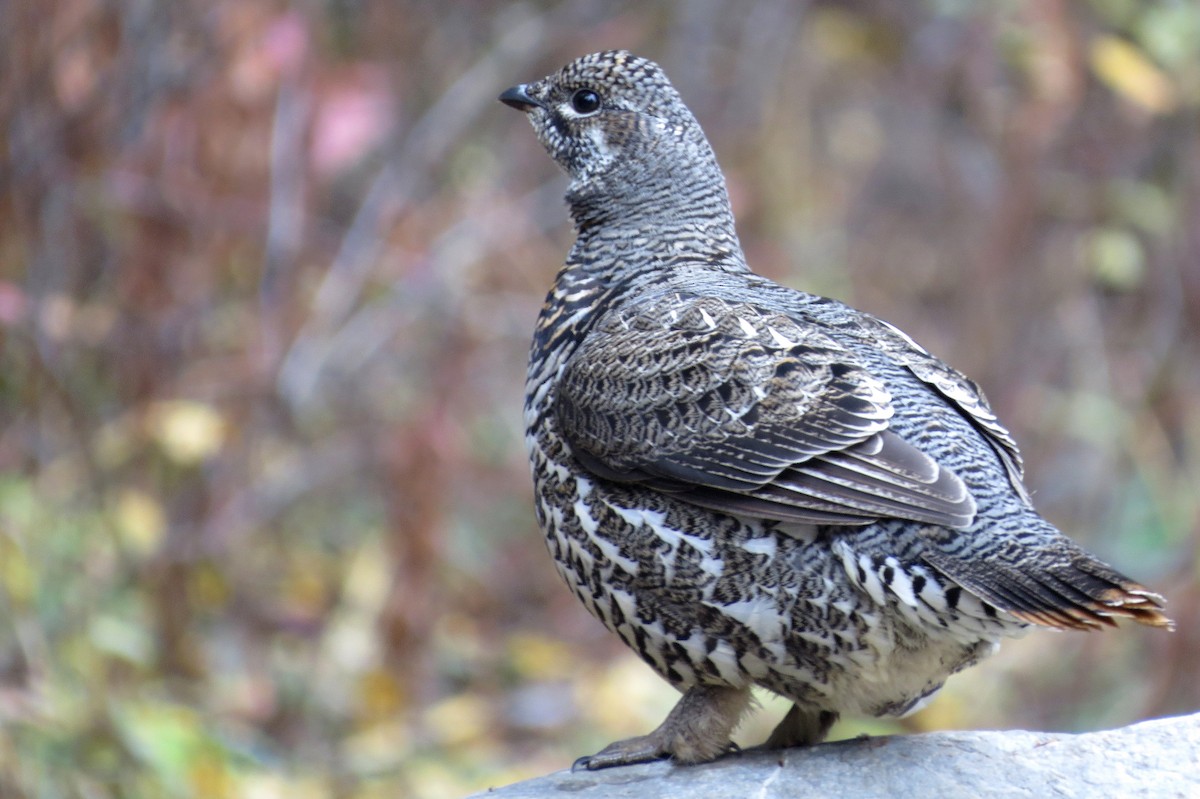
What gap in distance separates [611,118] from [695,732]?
2.15 meters

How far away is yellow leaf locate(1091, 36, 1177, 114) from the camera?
7883mm

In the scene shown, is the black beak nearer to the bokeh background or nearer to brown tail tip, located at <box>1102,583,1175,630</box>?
the bokeh background

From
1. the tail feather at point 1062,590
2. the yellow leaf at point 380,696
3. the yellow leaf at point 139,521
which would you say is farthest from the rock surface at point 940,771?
the yellow leaf at point 139,521

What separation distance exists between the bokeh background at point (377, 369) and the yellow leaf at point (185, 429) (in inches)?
0.6

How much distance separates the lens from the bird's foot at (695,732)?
13.9 feet

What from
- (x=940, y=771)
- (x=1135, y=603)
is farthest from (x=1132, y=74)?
(x=1135, y=603)

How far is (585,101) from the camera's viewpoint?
5180mm

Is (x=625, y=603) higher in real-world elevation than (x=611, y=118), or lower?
lower

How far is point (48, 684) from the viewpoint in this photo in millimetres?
5977

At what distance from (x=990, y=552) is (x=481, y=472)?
18.0ft

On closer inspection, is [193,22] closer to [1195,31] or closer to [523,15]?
[523,15]

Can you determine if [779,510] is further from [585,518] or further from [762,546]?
[585,518]

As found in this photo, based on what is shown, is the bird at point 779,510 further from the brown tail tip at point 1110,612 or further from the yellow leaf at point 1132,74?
the yellow leaf at point 1132,74

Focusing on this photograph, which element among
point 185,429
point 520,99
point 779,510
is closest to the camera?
point 779,510
